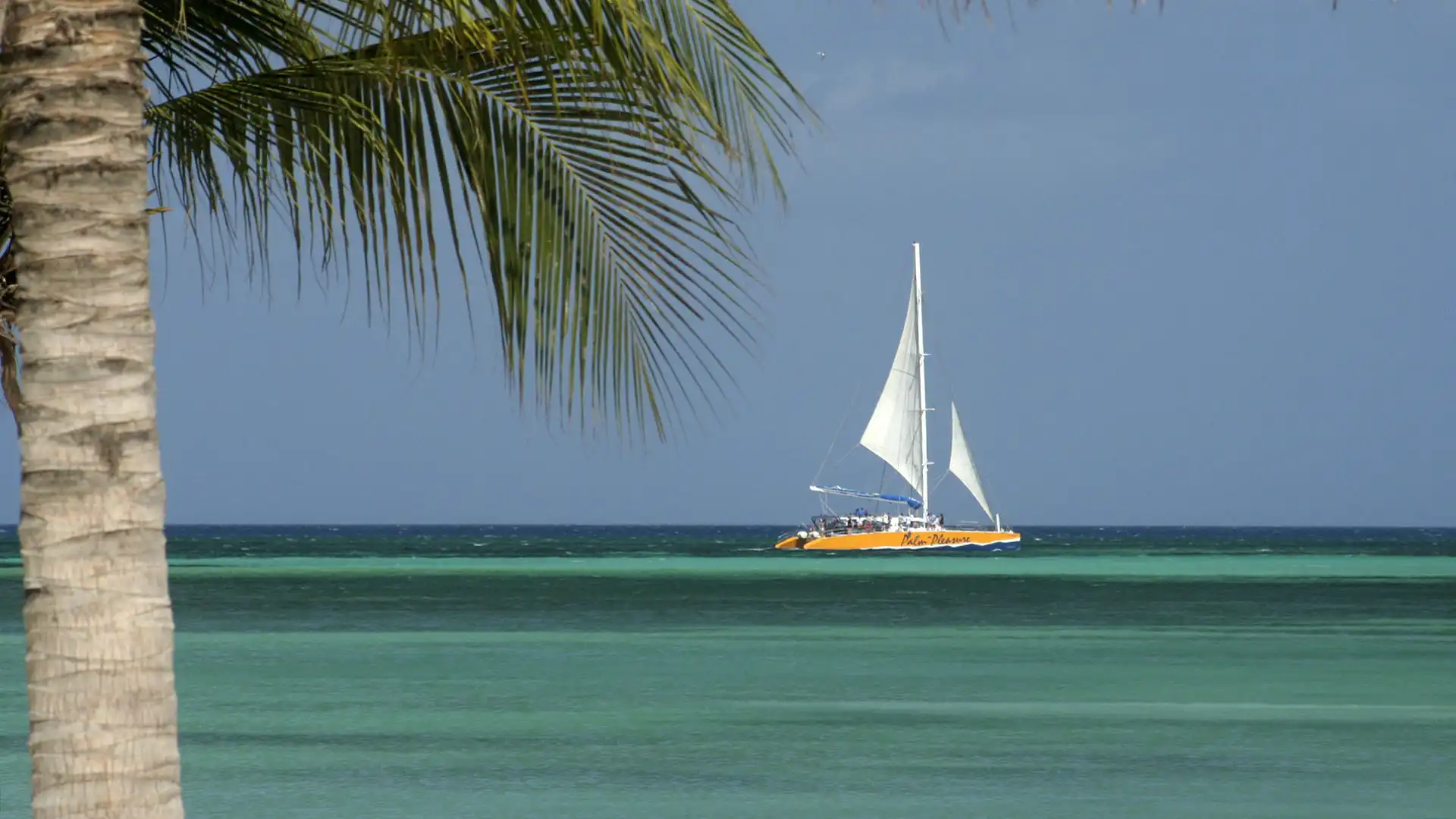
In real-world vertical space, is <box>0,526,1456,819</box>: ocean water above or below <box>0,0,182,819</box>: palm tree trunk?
below

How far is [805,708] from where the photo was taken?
76.0ft

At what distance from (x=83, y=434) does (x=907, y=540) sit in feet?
348

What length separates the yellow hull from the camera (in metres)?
109

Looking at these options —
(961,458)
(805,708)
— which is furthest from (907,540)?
(805,708)

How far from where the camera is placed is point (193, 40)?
588 centimetres

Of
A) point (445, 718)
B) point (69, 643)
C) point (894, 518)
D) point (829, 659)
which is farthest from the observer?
point (894, 518)

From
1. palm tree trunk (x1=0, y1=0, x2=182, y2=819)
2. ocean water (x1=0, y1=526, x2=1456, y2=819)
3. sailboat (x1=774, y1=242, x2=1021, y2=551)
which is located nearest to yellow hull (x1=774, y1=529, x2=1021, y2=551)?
sailboat (x1=774, y1=242, x2=1021, y2=551)

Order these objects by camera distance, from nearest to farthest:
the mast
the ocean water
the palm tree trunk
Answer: the palm tree trunk, the ocean water, the mast

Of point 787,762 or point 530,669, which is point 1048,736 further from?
point 530,669

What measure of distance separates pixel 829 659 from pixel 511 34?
2759cm

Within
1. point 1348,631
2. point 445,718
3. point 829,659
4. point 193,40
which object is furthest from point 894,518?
point 193,40

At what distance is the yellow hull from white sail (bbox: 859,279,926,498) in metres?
13.0

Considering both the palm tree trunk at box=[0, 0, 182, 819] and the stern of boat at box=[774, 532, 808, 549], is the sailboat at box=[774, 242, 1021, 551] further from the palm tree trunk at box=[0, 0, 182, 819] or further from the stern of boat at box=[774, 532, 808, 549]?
the palm tree trunk at box=[0, 0, 182, 819]

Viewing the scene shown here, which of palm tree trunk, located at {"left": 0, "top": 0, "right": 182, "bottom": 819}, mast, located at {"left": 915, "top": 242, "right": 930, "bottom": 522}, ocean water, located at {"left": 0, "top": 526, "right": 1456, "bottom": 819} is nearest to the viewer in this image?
palm tree trunk, located at {"left": 0, "top": 0, "right": 182, "bottom": 819}
